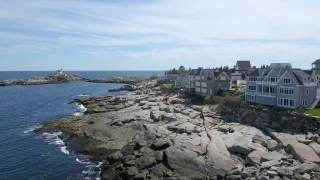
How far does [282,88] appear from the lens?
81.5m

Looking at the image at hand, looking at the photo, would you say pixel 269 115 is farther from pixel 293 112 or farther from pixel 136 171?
pixel 136 171

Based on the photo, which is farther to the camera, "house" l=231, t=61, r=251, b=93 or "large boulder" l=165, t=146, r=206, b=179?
"house" l=231, t=61, r=251, b=93

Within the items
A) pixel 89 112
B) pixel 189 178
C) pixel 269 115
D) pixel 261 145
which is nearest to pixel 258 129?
pixel 269 115

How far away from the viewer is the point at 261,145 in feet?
196

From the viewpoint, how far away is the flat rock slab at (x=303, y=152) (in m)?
53.9

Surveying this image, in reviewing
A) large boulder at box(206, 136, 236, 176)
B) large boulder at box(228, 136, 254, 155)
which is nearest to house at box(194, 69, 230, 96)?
large boulder at box(228, 136, 254, 155)

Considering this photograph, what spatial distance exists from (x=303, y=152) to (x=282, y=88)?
27.9m

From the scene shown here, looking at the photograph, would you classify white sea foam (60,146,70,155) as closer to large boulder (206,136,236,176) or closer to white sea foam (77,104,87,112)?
large boulder (206,136,236,176)

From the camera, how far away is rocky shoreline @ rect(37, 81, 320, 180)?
51719 mm

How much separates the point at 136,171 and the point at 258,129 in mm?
26511

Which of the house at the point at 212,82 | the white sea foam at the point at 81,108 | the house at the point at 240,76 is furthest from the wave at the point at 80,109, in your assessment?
the house at the point at 240,76

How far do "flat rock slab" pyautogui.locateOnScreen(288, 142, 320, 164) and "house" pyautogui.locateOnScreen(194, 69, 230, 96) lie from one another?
51.5 metres

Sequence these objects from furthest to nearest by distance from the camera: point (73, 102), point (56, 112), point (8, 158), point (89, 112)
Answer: point (73, 102), point (56, 112), point (89, 112), point (8, 158)

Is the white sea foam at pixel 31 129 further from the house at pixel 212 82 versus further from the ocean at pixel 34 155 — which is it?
the house at pixel 212 82
